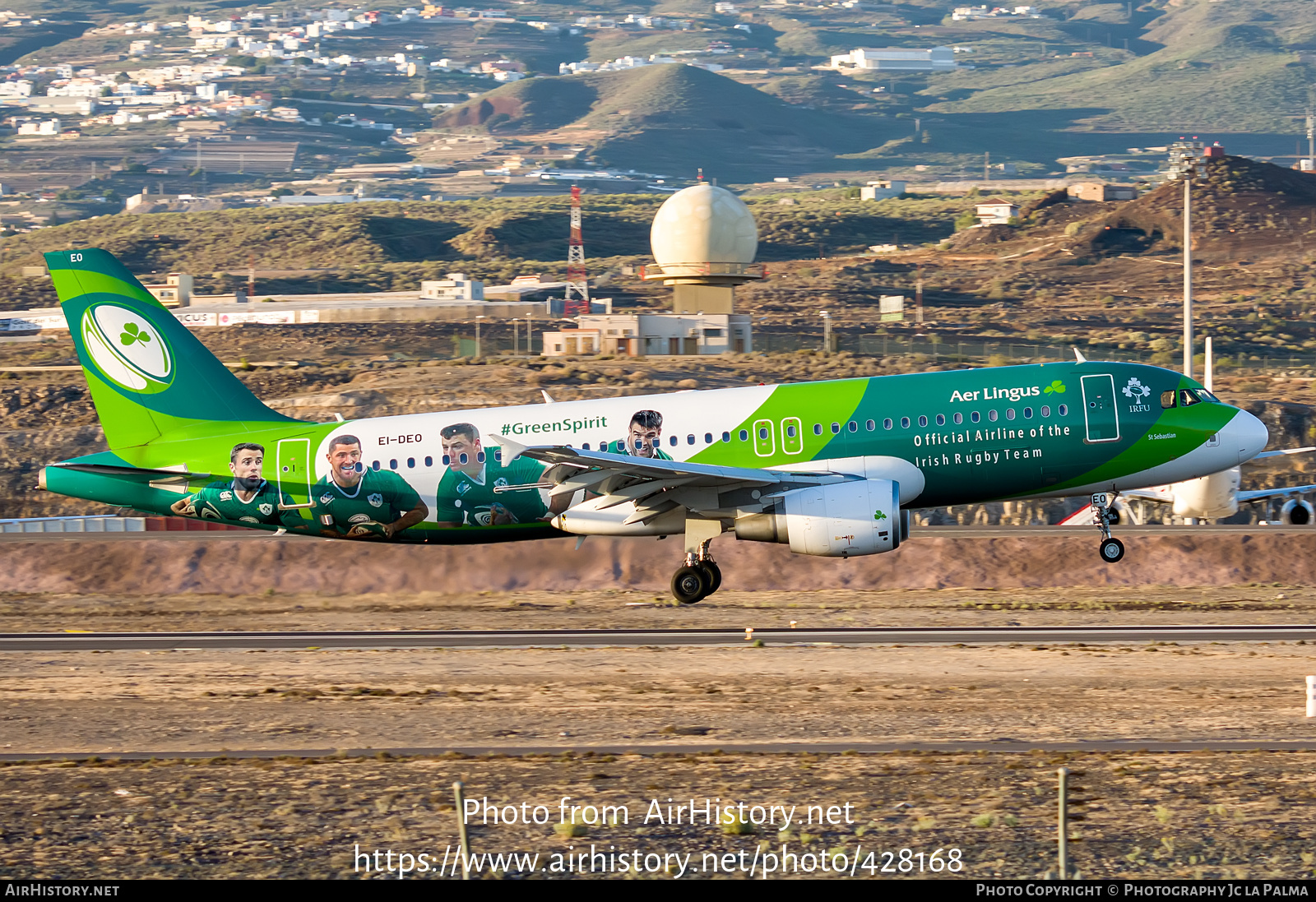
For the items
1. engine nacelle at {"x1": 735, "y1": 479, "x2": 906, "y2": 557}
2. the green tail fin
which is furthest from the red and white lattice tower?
engine nacelle at {"x1": 735, "y1": 479, "x2": 906, "y2": 557}

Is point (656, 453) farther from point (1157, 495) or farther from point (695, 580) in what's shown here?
point (1157, 495)

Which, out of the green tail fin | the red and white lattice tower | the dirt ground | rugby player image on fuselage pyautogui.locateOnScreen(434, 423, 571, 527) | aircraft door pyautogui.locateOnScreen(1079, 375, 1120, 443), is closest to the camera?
the dirt ground

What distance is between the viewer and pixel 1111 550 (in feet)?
117

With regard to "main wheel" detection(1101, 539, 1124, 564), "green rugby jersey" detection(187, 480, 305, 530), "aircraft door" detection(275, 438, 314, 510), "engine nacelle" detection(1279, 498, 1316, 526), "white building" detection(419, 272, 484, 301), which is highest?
"aircraft door" detection(275, 438, 314, 510)

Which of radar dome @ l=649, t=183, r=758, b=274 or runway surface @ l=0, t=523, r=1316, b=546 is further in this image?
radar dome @ l=649, t=183, r=758, b=274

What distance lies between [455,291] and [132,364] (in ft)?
352

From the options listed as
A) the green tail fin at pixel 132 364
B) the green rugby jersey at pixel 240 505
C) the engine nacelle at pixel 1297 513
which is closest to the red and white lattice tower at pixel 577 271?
the engine nacelle at pixel 1297 513

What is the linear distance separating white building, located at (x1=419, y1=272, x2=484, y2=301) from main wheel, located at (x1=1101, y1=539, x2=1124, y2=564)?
10944 cm

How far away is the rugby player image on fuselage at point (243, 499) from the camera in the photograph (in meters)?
36.8

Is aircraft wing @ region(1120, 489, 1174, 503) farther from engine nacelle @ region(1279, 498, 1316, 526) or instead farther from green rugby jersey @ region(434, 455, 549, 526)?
green rugby jersey @ region(434, 455, 549, 526)

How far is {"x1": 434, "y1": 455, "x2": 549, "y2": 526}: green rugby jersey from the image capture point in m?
35.9

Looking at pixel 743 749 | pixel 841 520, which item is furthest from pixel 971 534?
pixel 743 749

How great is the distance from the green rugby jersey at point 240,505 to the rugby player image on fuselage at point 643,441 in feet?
26.3
